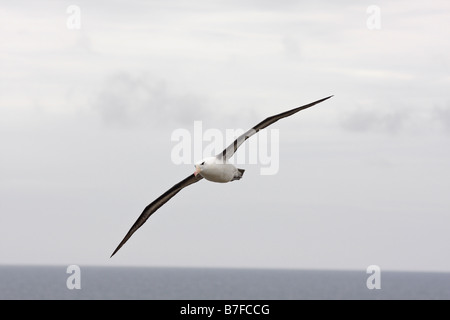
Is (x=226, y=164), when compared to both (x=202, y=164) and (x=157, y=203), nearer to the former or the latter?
(x=202, y=164)

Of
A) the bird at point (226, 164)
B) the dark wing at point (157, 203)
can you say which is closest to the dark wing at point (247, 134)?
the bird at point (226, 164)

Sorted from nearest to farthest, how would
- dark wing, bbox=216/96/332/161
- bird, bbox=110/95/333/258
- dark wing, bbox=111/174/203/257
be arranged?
dark wing, bbox=216/96/332/161 → bird, bbox=110/95/333/258 → dark wing, bbox=111/174/203/257

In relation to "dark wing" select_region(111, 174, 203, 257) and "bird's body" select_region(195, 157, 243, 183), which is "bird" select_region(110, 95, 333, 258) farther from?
"dark wing" select_region(111, 174, 203, 257)

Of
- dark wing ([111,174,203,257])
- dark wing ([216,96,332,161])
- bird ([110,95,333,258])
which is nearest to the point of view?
dark wing ([216,96,332,161])

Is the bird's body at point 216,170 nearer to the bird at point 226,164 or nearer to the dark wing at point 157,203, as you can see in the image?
the bird at point 226,164

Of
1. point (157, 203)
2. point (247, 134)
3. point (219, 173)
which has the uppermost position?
point (247, 134)

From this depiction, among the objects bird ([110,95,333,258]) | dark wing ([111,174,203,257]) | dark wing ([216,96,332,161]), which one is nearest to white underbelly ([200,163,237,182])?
bird ([110,95,333,258])

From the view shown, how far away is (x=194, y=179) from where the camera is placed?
28000 mm

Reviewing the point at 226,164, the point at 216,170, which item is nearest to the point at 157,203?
the point at 226,164

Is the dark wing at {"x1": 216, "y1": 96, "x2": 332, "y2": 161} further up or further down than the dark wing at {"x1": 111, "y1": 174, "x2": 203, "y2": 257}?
further up
